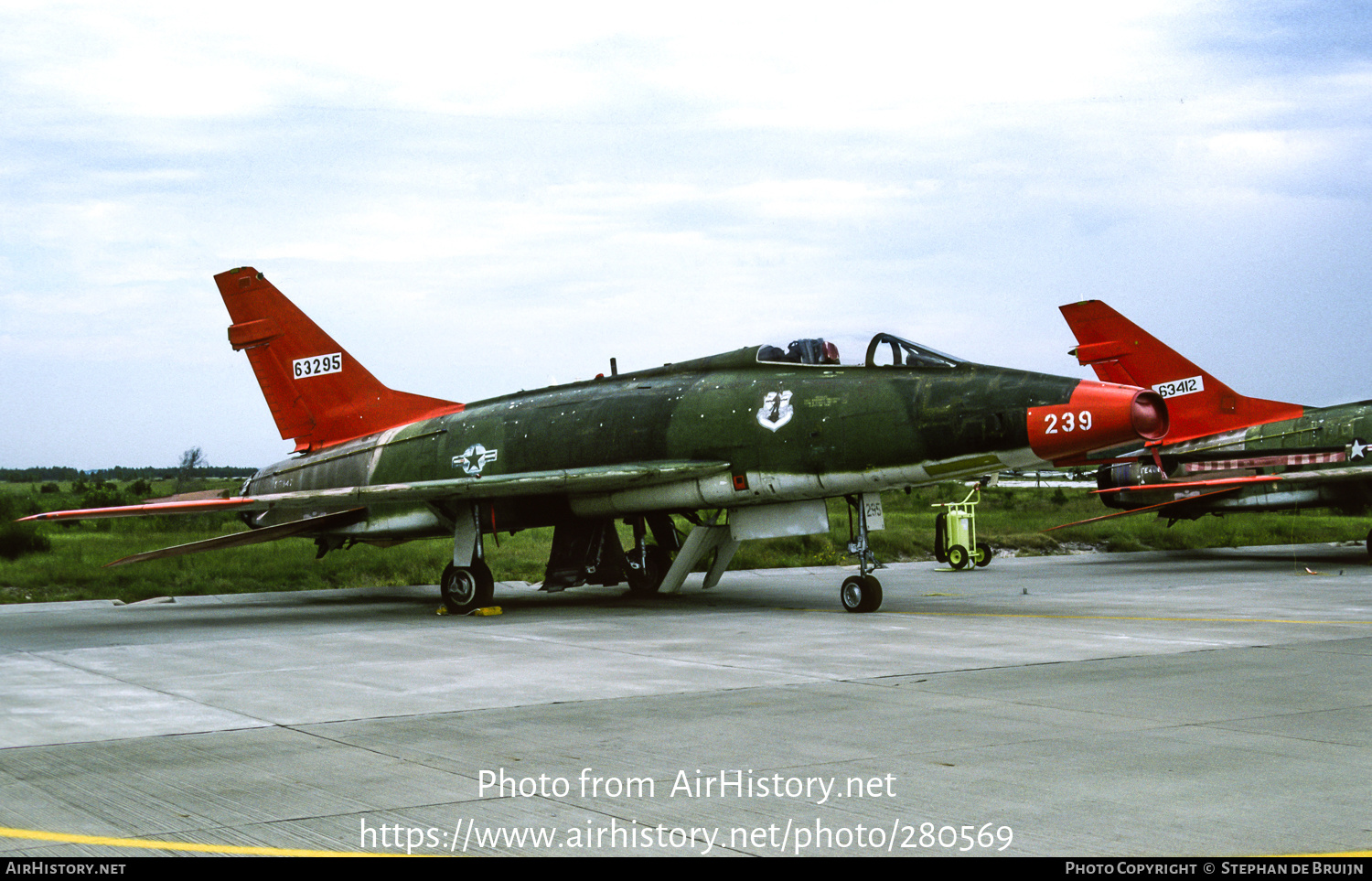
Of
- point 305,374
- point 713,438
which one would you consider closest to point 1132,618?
point 713,438

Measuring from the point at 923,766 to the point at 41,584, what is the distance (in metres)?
16.8

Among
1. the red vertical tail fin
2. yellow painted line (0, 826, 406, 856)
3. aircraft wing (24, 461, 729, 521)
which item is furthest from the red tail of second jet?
yellow painted line (0, 826, 406, 856)

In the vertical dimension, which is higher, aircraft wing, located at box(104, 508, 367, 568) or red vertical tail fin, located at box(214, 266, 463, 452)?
red vertical tail fin, located at box(214, 266, 463, 452)

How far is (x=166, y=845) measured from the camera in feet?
14.2

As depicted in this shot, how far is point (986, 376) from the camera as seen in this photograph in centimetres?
1228

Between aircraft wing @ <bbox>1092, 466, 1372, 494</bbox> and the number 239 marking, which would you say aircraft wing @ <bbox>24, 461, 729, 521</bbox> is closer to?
the number 239 marking

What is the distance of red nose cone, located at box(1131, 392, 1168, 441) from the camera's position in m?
11.2

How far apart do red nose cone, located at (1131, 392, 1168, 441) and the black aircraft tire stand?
7.38 m

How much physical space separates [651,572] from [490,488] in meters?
3.58

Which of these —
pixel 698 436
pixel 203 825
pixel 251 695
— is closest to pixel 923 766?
pixel 203 825

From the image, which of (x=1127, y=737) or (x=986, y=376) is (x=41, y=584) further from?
(x=1127, y=737)

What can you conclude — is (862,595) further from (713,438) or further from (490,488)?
(490,488)

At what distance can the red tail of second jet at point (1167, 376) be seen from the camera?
23.2 metres

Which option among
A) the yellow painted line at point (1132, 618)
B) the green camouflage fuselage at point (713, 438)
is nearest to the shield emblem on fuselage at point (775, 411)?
the green camouflage fuselage at point (713, 438)
